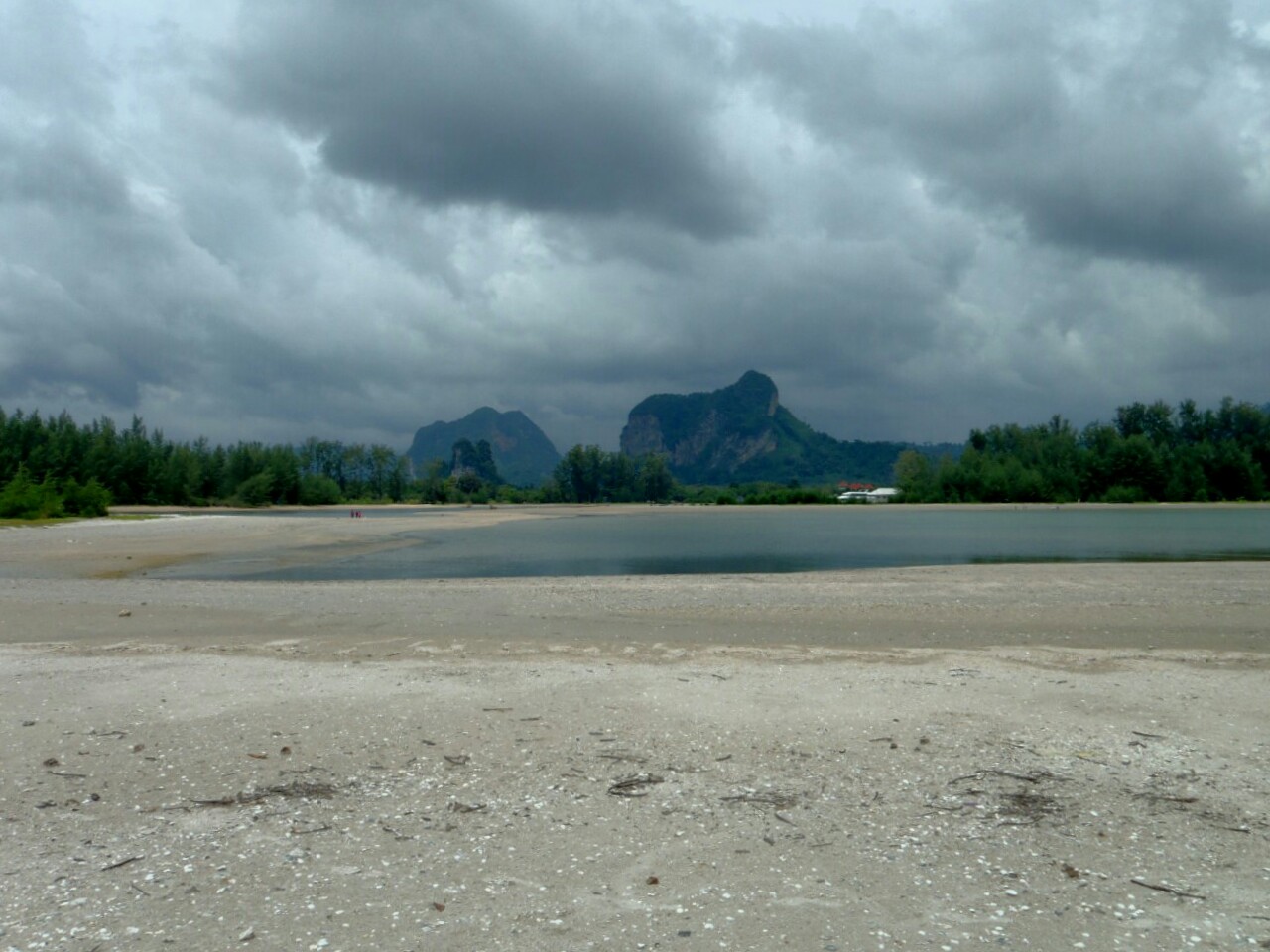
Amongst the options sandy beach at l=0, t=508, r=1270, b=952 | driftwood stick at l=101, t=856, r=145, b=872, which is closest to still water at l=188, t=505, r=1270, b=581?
sandy beach at l=0, t=508, r=1270, b=952

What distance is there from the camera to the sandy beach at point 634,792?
4719 mm

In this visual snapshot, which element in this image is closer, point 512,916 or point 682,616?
point 512,916

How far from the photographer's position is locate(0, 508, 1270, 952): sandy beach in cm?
472

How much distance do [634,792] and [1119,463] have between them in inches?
5109

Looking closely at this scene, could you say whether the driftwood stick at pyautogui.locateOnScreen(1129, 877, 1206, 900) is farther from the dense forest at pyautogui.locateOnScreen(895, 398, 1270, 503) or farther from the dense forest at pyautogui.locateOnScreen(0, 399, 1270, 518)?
the dense forest at pyautogui.locateOnScreen(895, 398, 1270, 503)

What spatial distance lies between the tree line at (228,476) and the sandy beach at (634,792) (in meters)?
60.9

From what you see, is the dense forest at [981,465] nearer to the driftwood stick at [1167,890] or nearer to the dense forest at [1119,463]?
the dense forest at [1119,463]

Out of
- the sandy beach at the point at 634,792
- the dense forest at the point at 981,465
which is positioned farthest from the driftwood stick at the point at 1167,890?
the dense forest at the point at 981,465

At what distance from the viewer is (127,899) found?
193 inches

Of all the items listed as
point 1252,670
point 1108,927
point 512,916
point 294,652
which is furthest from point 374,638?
point 1252,670

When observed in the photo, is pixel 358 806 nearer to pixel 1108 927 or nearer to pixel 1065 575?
pixel 1108 927

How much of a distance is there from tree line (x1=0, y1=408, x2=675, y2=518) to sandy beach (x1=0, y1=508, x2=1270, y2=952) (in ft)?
200

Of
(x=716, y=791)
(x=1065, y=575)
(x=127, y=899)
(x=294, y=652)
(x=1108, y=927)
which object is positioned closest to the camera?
(x=1108, y=927)

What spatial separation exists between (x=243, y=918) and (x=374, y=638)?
1036 cm
